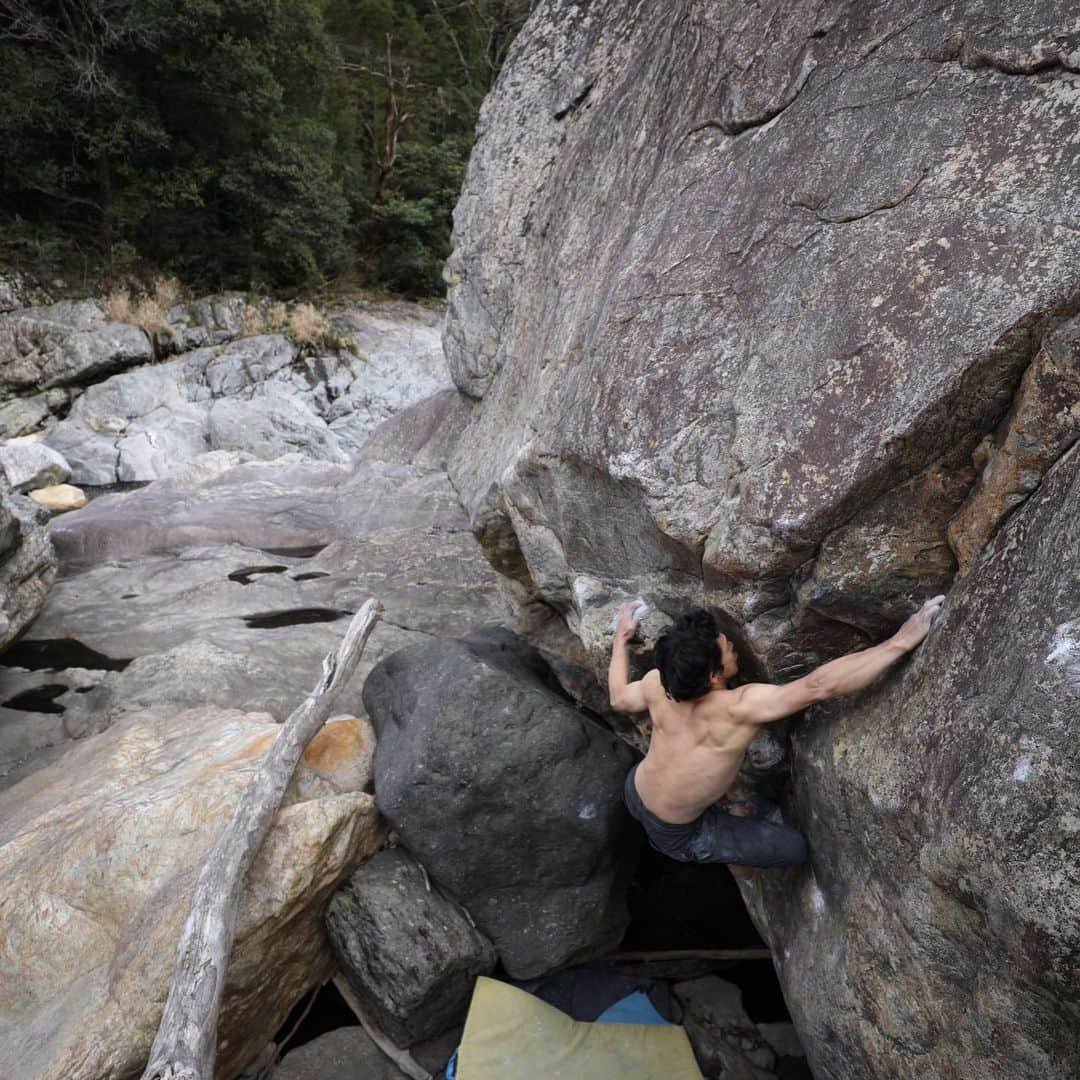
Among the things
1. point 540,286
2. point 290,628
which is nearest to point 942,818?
point 540,286

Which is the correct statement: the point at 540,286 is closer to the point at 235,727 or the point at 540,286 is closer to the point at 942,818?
the point at 235,727

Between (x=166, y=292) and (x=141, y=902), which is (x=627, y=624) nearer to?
(x=141, y=902)

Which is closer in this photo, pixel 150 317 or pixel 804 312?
pixel 804 312

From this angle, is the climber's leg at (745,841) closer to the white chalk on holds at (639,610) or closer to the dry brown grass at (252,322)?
the white chalk on holds at (639,610)


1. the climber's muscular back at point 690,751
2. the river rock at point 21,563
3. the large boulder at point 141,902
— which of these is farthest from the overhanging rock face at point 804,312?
the river rock at point 21,563

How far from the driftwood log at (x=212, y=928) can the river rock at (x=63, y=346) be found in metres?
12.4

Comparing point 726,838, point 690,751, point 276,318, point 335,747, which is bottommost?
point 335,747

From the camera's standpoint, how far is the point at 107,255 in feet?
48.8

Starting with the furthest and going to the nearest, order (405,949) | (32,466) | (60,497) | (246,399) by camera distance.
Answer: (246,399), (32,466), (60,497), (405,949)

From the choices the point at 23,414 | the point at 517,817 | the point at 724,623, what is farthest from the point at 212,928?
the point at 23,414

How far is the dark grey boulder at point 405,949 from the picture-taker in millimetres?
3174

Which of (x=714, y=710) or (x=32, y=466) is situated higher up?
(x=714, y=710)

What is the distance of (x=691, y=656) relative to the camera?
2678 mm

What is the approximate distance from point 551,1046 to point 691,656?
176cm
